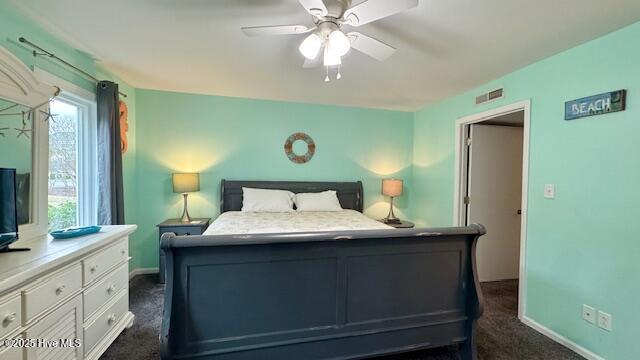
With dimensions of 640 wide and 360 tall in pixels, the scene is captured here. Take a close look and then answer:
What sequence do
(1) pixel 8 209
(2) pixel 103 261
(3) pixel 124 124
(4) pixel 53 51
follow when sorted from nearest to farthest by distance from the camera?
(1) pixel 8 209 < (2) pixel 103 261 < (4) pixel 53 51 < (3) pixel 124 124

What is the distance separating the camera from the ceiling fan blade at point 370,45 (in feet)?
5.35

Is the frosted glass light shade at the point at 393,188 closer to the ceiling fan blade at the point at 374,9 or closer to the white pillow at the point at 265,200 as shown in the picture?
the white pillow at the point at 265,200

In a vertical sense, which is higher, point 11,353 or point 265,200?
point 265,200

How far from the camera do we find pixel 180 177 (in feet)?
10.4

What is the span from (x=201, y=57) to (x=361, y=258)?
219 cm

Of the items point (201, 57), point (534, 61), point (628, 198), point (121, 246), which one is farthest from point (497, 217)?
point (121, 246)

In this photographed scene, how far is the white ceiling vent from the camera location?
269 centimetres

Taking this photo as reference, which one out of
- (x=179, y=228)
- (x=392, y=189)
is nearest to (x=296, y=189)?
(x=392, y=189)

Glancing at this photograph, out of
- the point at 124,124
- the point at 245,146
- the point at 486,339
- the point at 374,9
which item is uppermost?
the point at 374,9

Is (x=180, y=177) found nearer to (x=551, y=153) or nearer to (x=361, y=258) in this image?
(x=361, y=258)

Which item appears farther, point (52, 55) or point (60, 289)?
point (52, 55)

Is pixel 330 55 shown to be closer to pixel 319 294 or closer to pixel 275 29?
pixel 275 29

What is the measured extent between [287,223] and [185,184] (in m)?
1.46

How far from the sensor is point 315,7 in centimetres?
135
